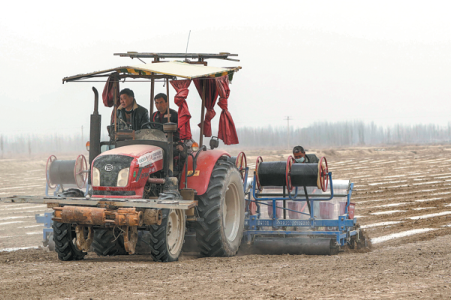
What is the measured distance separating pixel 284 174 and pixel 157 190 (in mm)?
2535

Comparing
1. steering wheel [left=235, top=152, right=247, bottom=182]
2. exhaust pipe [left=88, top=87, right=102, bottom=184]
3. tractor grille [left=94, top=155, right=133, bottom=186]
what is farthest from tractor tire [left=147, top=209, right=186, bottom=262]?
steering wheel [left=235, top=152, right=247, bottom=182]

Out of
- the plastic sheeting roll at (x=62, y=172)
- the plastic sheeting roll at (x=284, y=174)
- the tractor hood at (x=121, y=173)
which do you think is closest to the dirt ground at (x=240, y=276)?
the tractor hood at (x=121, y=173)

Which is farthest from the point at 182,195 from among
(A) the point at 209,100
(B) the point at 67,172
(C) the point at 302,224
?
(B) the point at 67,172

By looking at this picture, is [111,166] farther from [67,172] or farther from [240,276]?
[67,172]

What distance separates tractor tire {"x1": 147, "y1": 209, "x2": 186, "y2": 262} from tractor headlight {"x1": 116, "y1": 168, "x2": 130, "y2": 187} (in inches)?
24.8

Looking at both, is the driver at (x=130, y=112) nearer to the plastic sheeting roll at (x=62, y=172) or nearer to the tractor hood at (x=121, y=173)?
the tractor hood at (x=121, y=173)

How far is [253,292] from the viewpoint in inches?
231

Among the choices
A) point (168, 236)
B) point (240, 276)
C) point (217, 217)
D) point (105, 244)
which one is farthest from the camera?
point (105, 244)

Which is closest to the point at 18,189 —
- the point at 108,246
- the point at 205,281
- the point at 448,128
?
the point at 108,246

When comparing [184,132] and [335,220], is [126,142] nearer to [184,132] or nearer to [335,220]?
[184,132]

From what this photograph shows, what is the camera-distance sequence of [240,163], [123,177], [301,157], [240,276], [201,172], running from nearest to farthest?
[240,276]
[123,177]
[201,172]
[240,163]
[301,157]

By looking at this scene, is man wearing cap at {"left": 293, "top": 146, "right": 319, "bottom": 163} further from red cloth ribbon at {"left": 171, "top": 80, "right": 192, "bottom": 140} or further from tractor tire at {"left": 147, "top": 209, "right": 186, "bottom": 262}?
tractor tire at {"left": 147, "top": 209, "right": 186, "bottom": 262}

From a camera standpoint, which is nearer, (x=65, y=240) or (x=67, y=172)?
(x=65, y=240)

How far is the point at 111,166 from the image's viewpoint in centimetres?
786
